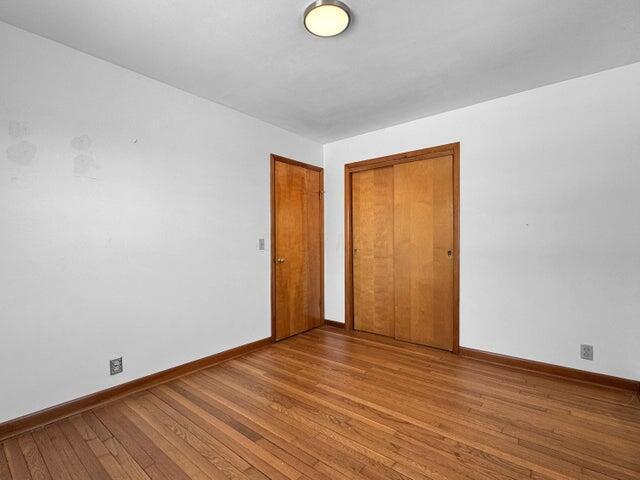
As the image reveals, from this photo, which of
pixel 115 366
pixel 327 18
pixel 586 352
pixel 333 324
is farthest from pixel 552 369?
pixel 115 366

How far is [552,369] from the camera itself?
8.52 feet

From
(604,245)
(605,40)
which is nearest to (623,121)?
(605,40)

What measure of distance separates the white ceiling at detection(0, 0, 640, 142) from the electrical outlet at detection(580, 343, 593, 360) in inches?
86.8


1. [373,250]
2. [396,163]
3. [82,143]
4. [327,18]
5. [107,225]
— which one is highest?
[327,18]

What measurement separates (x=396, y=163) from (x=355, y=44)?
169 cm

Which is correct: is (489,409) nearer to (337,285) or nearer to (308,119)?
(337,285)

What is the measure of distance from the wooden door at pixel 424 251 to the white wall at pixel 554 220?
0.18 m

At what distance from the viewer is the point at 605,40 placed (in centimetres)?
202

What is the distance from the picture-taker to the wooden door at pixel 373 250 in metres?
3.66

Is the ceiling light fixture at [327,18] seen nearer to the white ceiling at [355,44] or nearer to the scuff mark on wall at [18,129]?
the white ceiling at [355,44]

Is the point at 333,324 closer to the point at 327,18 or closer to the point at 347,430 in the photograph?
the point at 347,430

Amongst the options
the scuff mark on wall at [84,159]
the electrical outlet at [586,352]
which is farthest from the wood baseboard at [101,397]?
the electrical outlet at [586,352]

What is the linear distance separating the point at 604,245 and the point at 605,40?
1.47 metres

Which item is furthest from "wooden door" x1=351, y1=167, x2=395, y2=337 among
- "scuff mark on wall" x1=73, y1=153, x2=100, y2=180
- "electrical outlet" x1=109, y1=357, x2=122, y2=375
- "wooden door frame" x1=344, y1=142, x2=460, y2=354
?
"scuff mark on wall" x1=73, y1=153, x2=100, y2=180
